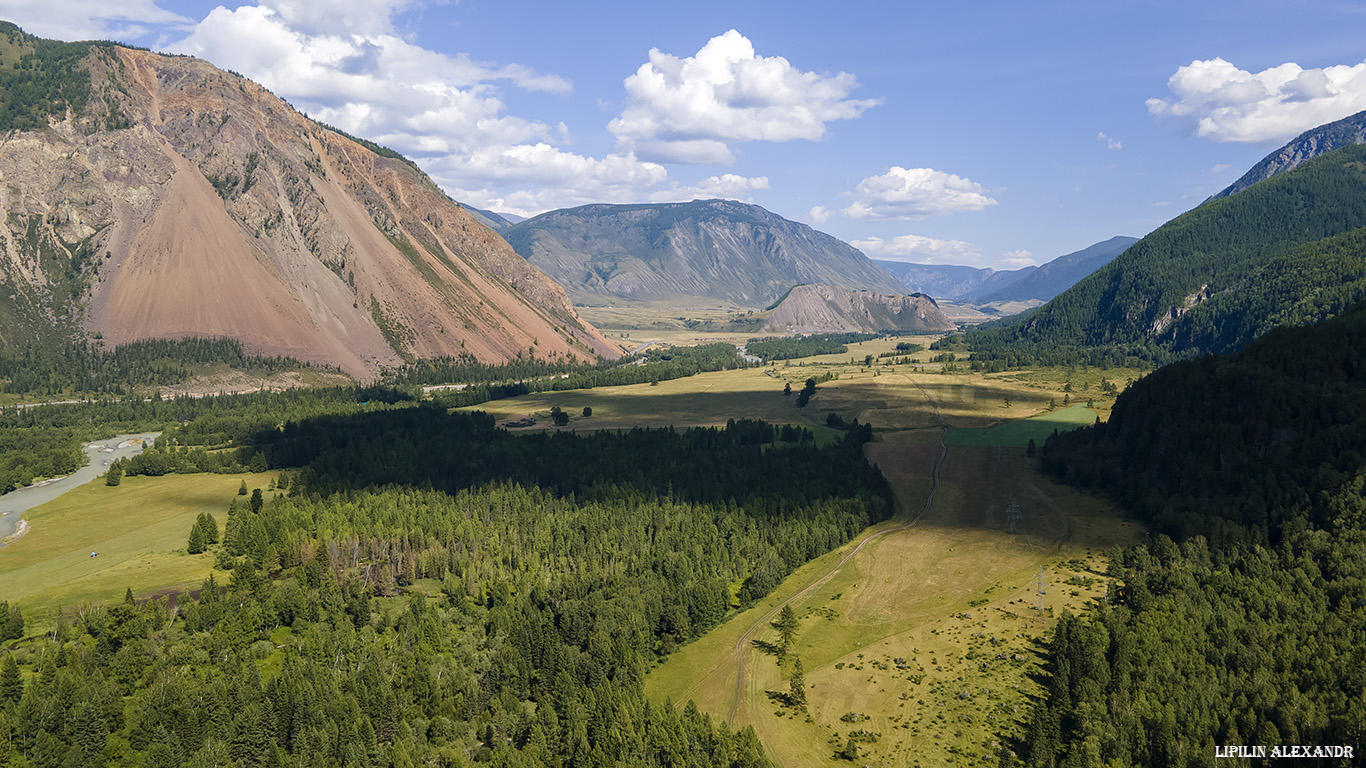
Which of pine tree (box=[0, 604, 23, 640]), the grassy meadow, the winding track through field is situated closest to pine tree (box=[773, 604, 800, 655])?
the grassy meadow

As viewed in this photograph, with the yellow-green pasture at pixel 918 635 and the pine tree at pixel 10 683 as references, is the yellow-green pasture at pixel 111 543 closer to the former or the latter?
the pine tree at pixel 10 683

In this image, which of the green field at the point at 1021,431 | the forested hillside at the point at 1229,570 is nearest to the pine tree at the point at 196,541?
the forested hillside at the point at 1229,570

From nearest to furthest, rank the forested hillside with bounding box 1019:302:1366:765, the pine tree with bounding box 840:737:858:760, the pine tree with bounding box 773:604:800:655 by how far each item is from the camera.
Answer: the forested hillside with bounding box 1019:302:1366:765, the pine tree with bounding box 840:737:858:760, the pine tree with bounding box 773:604:800:655

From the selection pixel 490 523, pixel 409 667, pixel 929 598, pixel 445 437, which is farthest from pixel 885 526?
pixel 445 437

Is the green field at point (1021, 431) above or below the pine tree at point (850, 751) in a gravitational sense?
above

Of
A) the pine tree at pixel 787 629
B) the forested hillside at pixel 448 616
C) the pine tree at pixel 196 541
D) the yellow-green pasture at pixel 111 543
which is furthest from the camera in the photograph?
the pine tree at pixel 196 541

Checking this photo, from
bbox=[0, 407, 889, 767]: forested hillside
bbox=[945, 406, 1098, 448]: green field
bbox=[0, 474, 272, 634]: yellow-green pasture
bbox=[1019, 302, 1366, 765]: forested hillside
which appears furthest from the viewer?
bbox=[945, 406, 1098, 448]: green field

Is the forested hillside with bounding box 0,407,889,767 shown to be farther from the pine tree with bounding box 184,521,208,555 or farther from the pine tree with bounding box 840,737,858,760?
the pine tree with bounding box 840,737,858,760
